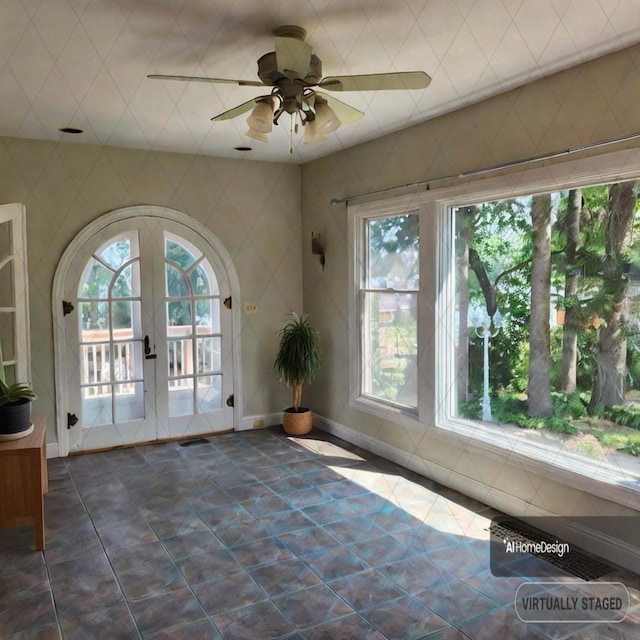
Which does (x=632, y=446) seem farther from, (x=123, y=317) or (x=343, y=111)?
(x=123, y=317)

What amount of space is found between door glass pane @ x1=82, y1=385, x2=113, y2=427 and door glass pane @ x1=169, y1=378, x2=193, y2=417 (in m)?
0.53

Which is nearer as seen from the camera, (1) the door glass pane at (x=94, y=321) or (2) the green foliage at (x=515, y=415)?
(2) the green foliage at (x=515, y=415)

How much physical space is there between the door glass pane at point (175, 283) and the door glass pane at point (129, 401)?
86cm

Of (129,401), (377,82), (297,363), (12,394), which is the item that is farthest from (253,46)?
(129,401)

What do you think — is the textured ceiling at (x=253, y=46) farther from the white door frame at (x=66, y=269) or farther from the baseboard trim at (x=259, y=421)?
the baseboard trim at (x=259, y=421)

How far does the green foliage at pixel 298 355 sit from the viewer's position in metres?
5.24

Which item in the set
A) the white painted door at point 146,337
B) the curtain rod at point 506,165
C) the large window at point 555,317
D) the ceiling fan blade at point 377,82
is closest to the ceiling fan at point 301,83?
the ceiling fan blade at point 377,82

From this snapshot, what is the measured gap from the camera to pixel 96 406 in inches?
194

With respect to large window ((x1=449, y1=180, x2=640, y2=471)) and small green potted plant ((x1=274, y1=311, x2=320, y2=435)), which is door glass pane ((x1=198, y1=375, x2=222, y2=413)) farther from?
large window ((x1=449, y1=180, x2=640, y2=471))

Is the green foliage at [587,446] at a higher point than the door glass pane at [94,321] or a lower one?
lower

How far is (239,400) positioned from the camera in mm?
5500

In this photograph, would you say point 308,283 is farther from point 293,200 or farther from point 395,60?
point 395,60

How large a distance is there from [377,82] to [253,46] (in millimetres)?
707

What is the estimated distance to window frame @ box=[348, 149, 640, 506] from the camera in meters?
3.01
